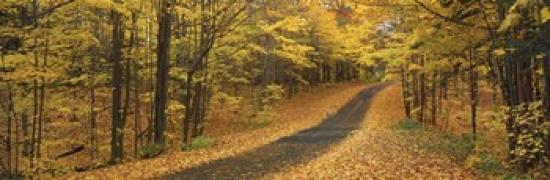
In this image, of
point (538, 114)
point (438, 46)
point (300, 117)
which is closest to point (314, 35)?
point (300, 117)

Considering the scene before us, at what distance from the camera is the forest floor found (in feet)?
41.2

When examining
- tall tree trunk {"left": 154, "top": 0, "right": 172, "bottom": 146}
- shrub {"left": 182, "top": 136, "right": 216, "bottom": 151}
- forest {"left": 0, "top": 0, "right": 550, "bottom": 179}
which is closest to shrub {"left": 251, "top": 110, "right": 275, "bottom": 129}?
forest {"left": 0, "top": 0, "right": 550, "bottom": 179}

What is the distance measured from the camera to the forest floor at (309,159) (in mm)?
12570

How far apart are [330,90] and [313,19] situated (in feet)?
34.9

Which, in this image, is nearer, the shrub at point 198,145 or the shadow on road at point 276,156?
the shadow on road at point 276,156

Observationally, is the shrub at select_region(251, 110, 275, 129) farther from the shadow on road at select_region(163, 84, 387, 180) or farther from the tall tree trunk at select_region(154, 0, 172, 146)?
the tall tree trunk at select_region(154, 0, 172, 146)

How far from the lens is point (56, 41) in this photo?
1641 centimetres

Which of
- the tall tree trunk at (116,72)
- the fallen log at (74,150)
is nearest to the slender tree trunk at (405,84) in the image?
the tall tree trunk at (116,72)

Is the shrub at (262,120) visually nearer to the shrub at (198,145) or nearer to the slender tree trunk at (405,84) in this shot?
the slender tree trunk at (405,84)

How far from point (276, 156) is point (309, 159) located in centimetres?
98

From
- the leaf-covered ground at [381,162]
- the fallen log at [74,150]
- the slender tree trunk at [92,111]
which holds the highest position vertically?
the slender tree trunk at [92,111]

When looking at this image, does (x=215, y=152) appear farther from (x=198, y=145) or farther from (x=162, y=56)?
(x=162, y=56)

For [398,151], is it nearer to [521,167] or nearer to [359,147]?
[359,147]

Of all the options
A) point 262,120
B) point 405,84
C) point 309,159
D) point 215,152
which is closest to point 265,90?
point 262,120
